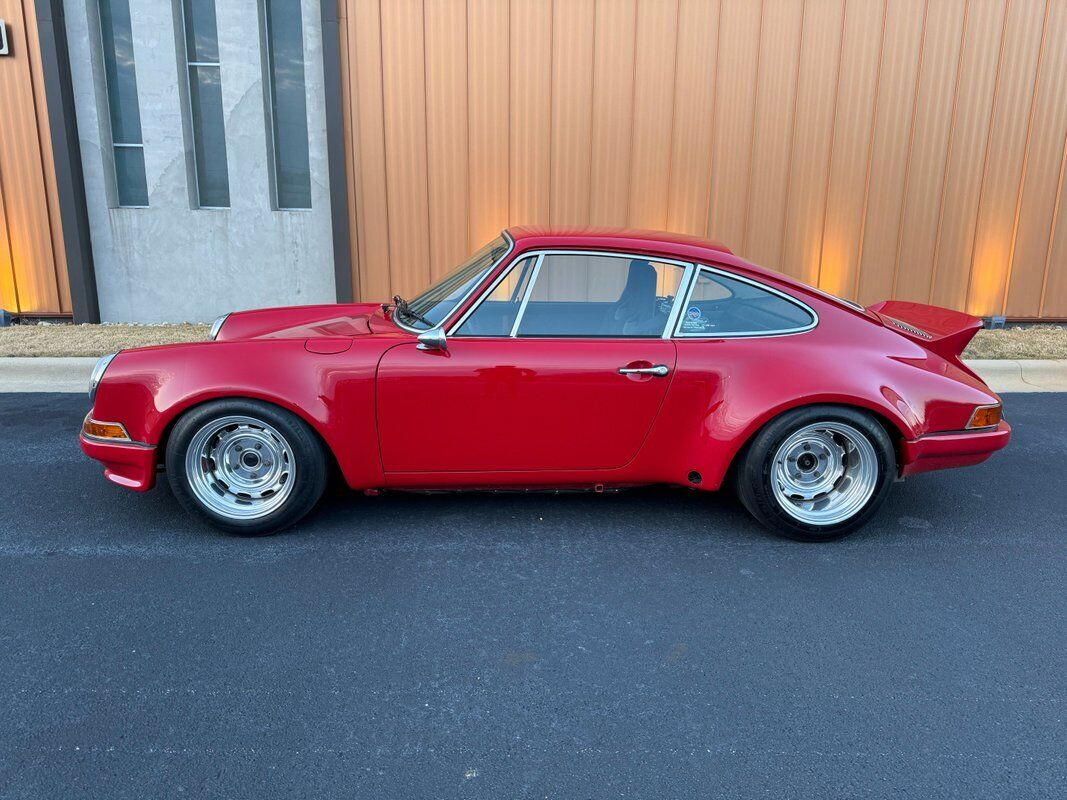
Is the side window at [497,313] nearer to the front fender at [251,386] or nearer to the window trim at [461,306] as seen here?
the window trim at [461,306]

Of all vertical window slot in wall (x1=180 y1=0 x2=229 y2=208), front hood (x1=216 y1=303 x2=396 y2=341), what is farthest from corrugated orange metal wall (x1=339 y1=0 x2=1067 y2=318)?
front hood (x1=216 y1=303 x2=396 y2=341)

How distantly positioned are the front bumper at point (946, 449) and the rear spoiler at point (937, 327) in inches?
17.7

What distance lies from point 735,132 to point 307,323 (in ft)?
18.7

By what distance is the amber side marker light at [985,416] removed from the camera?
3.74m

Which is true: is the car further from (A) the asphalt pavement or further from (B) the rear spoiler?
(A) the asphalt pavement

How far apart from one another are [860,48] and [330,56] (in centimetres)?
542

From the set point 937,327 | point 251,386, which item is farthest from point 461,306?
point 937,327

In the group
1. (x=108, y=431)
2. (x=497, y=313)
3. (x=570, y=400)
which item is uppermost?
(x=497, y=313)

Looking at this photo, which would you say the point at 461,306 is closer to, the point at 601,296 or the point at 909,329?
the point at 601,296

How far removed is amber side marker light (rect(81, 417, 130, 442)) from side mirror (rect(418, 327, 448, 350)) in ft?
4.67

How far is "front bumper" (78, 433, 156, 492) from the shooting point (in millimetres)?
3541

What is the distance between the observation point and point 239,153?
818 centimetres

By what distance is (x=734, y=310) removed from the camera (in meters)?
3.78

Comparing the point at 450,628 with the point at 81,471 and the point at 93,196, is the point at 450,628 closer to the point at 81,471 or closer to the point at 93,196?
the point at 81,471
